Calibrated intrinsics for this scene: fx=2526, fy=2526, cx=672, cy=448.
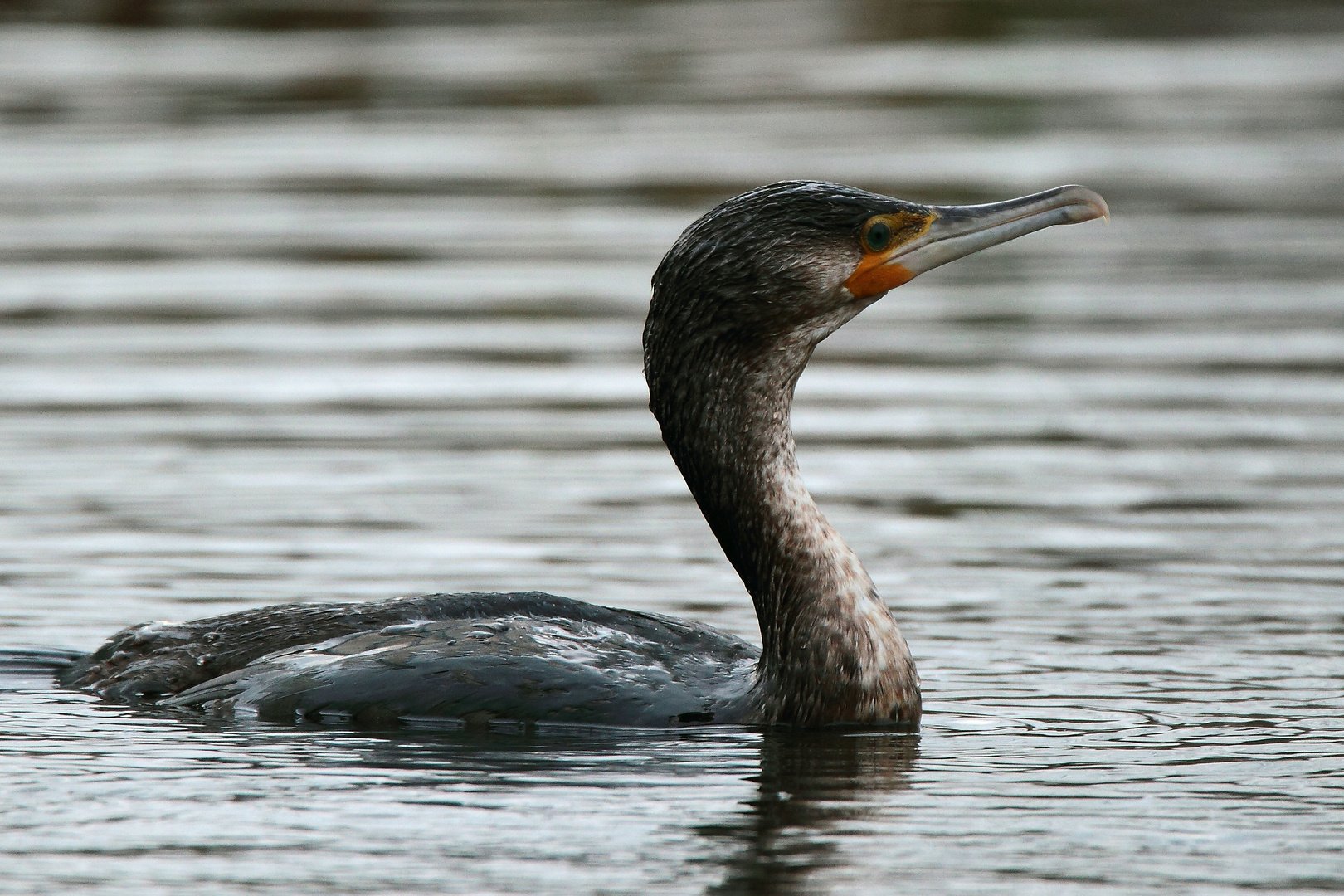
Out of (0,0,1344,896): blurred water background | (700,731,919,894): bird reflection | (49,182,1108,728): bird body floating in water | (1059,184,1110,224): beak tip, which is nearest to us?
(700,731,919,894): bird reflection

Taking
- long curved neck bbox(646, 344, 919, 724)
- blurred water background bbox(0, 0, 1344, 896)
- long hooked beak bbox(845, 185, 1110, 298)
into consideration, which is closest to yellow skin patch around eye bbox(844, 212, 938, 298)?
long hooked beak bbox(845, 185, 1110, 298)

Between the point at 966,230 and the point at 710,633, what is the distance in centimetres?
137

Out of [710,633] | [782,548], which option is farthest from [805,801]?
[710,633]

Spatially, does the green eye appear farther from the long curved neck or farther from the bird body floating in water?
the long curved neck

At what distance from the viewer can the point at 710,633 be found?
7.34m

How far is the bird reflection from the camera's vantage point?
542cm

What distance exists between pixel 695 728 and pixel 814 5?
86.1ft

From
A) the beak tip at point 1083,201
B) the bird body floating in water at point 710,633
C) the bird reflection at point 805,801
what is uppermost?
the beak tip at point 1083,201

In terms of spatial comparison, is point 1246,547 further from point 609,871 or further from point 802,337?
point 609,871

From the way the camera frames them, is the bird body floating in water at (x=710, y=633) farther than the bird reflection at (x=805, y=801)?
Yes

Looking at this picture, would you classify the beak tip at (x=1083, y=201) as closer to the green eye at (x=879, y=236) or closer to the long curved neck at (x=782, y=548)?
the green eye at (x=879, y=236)

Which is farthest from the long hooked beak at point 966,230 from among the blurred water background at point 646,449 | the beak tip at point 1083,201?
the blurred water background at point 646,449

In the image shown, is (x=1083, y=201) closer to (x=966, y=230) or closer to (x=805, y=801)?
(x=966, y=230)

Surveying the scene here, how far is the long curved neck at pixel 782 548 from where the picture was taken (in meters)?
6.90
